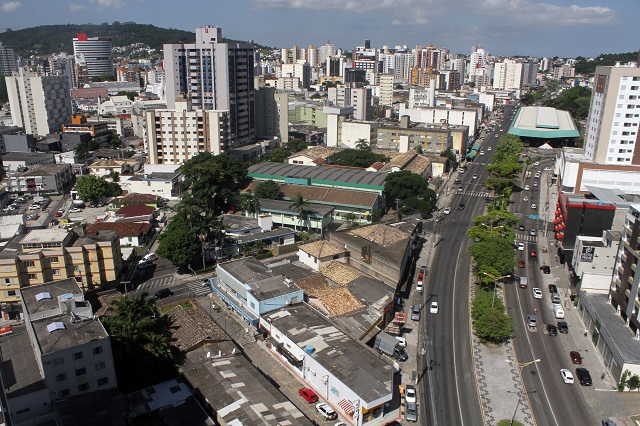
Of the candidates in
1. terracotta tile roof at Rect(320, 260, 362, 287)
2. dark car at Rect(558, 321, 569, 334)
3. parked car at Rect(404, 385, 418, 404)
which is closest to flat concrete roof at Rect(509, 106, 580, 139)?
dark car at Rect(558, 321, 569, 334)

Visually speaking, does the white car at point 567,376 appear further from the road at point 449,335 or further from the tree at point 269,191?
the tree at point 269,191

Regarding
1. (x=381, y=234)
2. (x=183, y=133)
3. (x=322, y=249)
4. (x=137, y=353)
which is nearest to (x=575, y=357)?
(x=381, y=234)

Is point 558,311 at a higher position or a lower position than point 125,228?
lower

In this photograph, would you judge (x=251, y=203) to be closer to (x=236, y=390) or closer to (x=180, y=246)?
(x=180, y=246)

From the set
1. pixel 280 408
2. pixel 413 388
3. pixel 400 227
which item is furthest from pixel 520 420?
pixel 400 227

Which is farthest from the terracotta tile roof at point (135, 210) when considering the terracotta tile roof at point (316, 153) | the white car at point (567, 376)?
the white car at point (567, 376)
